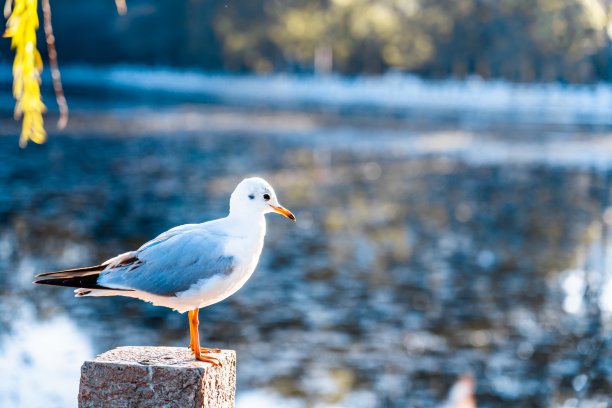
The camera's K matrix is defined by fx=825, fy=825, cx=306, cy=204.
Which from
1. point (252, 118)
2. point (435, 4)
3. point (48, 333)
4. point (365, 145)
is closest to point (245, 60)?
point (435, 4)

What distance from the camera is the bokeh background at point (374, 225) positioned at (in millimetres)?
11102

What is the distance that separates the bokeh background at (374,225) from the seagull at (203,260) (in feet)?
22.8

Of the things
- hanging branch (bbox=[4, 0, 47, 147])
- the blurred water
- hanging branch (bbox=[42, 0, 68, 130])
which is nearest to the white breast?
hanging branch (bbox=[42, 0, 68, 130])

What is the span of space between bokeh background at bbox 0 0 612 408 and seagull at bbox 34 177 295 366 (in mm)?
6950

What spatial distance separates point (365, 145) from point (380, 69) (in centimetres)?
3243

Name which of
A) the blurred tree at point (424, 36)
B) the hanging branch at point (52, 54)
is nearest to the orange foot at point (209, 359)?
the hanging branch at point (52, 54)

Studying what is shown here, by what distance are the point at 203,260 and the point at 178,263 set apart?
10cm

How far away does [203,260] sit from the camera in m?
3.12

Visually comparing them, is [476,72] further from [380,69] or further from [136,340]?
[136,340]

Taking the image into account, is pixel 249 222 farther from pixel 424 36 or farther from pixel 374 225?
pixel 424 36

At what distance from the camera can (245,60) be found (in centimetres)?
7425

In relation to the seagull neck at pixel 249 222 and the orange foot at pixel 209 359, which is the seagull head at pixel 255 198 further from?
the orange foot at pixel 209 359

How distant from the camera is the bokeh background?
11.1 meters

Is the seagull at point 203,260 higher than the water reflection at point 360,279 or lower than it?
higher
